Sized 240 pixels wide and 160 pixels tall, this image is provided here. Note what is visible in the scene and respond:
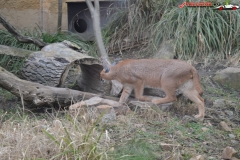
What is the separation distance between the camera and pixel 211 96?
765cm

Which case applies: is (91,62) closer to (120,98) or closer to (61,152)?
(120,98)

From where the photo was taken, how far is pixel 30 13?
1059 cm

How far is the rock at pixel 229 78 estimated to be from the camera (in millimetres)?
8258

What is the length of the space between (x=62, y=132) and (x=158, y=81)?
108 inches

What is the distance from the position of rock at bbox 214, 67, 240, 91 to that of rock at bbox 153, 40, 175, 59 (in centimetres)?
122

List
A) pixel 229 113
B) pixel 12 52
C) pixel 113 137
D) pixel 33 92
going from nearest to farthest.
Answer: pixel 113 137
pixel 33 92
pixel 229 113
pixel 12 52

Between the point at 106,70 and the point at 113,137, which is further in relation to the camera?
the point at 106,70

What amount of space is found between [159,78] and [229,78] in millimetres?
2143

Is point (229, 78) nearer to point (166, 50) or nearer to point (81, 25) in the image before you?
point (166, 50)

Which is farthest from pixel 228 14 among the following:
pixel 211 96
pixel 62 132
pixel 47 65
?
pixel 62 132

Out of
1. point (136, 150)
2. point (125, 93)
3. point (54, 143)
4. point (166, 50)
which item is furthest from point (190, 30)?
point (54, 143)

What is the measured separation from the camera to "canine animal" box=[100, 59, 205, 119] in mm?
6523

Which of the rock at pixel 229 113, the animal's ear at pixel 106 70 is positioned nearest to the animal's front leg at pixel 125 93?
the animal's ear at pixel 106 70

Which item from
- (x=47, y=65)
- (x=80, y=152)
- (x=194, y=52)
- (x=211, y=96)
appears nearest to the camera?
(x=80, y=152)
